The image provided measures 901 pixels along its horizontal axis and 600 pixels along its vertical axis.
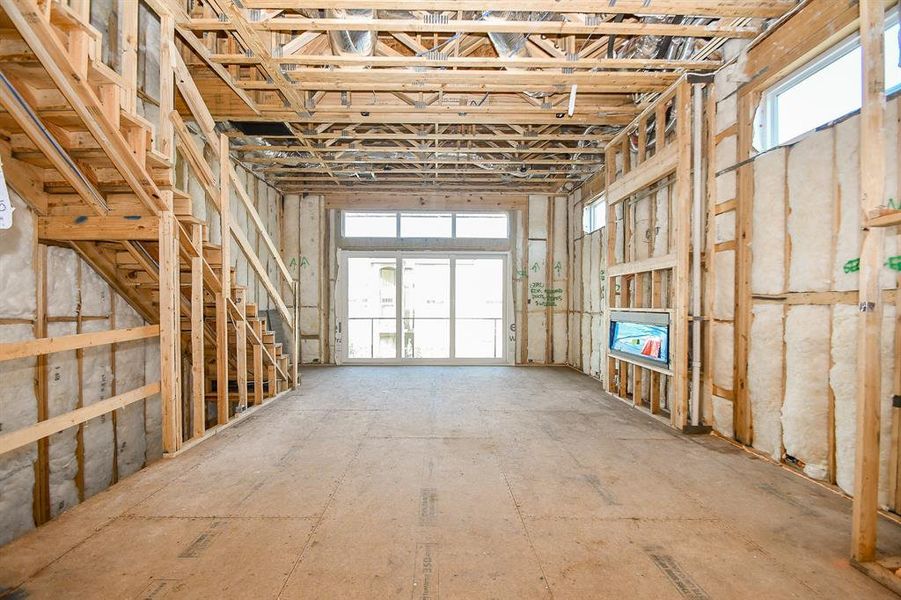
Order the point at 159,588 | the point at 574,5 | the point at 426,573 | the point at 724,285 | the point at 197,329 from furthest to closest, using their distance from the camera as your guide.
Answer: the point at 724,285
the point at 197,329
the point at 574,5
the point at 426,573
the point at 159,588

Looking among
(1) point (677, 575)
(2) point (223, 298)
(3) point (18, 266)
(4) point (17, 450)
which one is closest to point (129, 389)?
(4) point (17, 450)

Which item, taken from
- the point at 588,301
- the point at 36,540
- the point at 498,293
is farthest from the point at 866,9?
the point at 498,293

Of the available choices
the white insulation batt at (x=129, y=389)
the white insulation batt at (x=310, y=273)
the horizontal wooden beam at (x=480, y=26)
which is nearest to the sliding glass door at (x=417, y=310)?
the white insulation batt at (x=310, y=273)

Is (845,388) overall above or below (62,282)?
below

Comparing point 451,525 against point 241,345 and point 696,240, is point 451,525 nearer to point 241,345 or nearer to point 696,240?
point 241,345

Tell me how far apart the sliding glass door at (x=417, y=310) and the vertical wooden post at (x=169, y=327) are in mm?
5062

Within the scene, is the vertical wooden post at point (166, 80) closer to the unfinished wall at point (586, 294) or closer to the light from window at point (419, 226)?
the light from window at point (419, 226)

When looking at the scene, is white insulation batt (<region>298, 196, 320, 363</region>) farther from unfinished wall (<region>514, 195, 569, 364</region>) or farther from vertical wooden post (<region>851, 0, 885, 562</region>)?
vertical wooden post (<region>851, 0, 885, 562</region>)

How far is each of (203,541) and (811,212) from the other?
4.66m

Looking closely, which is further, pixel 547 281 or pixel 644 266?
pixel 547 281

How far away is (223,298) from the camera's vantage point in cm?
402

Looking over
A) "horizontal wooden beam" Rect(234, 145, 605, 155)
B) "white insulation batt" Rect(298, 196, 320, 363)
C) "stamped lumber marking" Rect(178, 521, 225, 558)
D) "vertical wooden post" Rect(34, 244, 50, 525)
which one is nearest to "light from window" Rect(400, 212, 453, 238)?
"white insulation batt" Rect(298, 196, 320, 363)

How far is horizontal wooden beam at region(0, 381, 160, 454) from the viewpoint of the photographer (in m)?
2.07

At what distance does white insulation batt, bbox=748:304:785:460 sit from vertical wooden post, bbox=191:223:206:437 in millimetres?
5040
